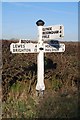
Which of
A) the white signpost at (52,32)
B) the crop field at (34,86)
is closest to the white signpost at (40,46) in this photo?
the white signpost at (52,32)

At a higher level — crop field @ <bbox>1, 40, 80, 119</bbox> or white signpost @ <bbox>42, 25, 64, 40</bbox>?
white signpost @ <bbox>42, 25, 64, 40</bbox>

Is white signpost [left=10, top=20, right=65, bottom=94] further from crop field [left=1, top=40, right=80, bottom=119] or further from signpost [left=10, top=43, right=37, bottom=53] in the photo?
crop field [left=1, top=40, right=80, bottom=119]

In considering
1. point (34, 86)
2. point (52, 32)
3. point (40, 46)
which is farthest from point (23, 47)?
point (34, 86)

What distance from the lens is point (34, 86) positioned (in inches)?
301

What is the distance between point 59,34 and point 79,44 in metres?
5.17

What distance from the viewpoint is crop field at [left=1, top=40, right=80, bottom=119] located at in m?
5.69

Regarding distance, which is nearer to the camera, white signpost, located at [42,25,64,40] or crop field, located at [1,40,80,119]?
crop field, located at [1,40,80,119]

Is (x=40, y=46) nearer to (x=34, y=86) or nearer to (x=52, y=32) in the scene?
(x=52, y=32)

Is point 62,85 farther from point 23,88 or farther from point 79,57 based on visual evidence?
point 79,57

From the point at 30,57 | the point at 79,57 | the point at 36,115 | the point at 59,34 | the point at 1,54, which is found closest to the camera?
the point at 36,115

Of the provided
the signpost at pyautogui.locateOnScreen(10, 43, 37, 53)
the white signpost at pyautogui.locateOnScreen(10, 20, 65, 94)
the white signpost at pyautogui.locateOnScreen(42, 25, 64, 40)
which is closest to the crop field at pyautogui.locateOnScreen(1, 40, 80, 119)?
the white signpost at pyautogui.locateOnScreen(10, 20, 65, 94)

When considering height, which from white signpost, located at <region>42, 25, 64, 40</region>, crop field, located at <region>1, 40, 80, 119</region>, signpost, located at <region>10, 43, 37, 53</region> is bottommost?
crop field, located at <region>1, 40, 80, 119</region>

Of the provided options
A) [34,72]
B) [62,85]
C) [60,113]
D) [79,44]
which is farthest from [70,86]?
[79,44]

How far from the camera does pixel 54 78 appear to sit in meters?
8.34
